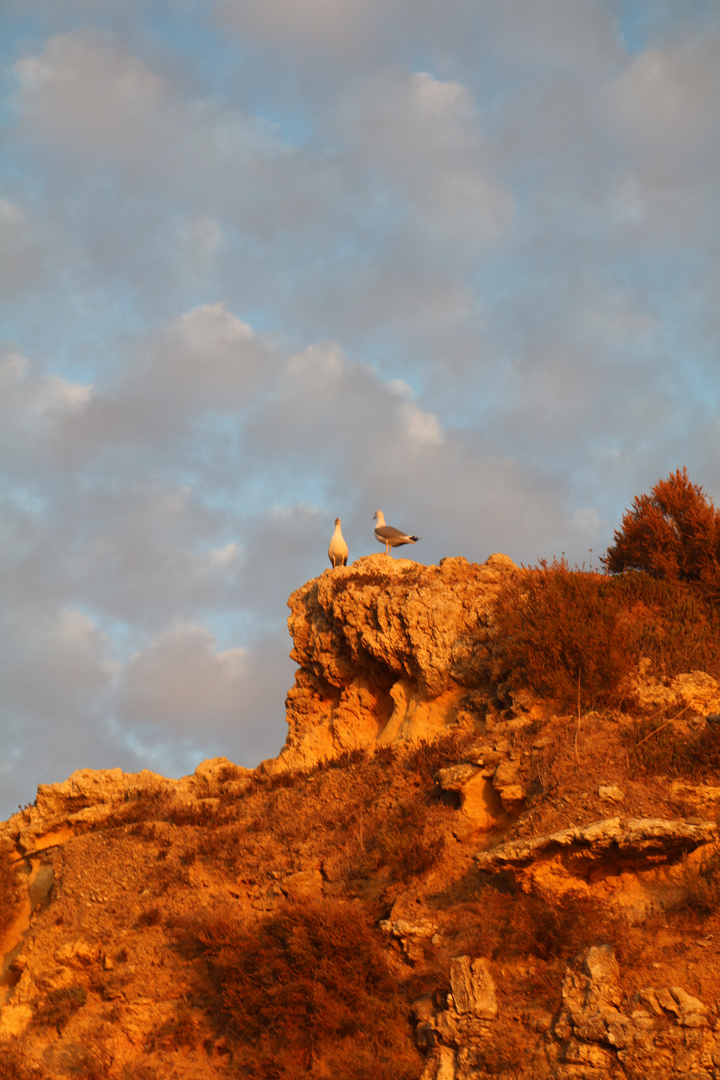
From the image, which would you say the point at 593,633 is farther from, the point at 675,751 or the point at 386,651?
the point at 386,651

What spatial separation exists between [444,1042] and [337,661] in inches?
329

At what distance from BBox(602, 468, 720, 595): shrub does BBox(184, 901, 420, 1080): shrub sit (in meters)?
8.47

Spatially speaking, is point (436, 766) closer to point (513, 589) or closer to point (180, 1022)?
point (513, 589)

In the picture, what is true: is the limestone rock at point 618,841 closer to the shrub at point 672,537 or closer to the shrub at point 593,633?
the shrub at point 593,633

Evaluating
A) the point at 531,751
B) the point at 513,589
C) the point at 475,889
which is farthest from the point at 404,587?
the point at 475,889

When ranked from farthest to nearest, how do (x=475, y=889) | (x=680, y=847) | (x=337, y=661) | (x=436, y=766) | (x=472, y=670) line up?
1. (x=337, y=661)
2. (x=472, y=670)
3. (x=436, y=766)
4. (x=475, y=889)
5. (x=680, y=847)

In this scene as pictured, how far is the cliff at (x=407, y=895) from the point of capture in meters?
7.76

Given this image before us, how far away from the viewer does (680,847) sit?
862 centimetres

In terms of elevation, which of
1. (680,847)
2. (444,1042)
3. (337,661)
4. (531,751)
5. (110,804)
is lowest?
(444,1042)

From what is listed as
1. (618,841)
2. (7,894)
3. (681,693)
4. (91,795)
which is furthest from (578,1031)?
(91,795)

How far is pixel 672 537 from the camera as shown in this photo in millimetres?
15070

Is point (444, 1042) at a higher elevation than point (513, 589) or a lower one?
lower

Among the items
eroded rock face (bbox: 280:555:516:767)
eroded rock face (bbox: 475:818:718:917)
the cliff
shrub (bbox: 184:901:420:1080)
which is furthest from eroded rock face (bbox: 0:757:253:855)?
eroded rock face (bbox: 475:818:718:917)

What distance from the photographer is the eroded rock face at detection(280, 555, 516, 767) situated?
1367cm
